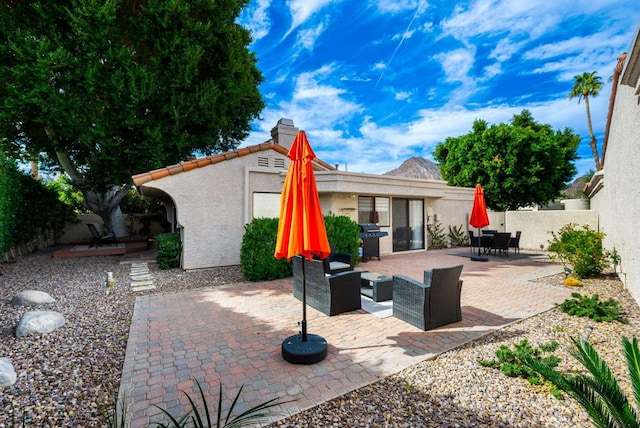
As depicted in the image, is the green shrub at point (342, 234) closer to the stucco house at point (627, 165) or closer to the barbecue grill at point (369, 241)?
the barbecue grill at point (369, 241)

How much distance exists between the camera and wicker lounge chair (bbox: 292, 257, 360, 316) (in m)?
5.51

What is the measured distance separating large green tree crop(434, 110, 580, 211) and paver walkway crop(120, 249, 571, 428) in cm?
1719

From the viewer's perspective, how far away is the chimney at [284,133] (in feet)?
46.3

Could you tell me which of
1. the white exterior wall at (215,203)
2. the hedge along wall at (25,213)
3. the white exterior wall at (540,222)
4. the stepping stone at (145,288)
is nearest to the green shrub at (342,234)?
the white exterior wall at (215,203)

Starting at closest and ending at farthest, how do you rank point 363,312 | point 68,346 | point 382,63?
point 68,346, point 363,312, point 382,63

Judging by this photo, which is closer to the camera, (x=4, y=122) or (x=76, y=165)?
(x=4, y=122)

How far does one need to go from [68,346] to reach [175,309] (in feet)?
6.36

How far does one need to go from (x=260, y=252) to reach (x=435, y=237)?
11.3 metres

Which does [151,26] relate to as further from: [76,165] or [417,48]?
[417,48]

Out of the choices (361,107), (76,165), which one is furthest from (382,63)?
(76,165)

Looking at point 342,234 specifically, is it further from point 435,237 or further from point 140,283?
point 435,237

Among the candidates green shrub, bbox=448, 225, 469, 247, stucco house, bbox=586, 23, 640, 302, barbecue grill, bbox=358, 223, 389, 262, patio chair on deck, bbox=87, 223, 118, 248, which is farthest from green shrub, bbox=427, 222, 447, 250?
patio chair on deck, bbox=87, 223, 118, 248

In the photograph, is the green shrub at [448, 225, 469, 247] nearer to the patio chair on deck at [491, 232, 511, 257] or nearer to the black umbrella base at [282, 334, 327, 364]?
the patio chair on deck at [491, 232, 511, 257]

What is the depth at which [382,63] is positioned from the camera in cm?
1611
